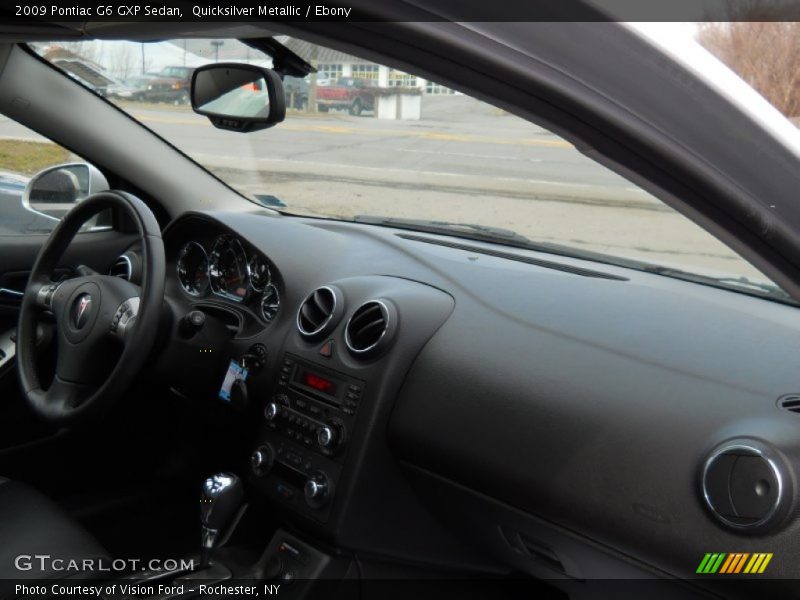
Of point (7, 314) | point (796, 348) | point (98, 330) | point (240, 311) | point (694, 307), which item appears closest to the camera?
point (796, 348)

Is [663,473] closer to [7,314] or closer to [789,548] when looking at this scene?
[789,548]

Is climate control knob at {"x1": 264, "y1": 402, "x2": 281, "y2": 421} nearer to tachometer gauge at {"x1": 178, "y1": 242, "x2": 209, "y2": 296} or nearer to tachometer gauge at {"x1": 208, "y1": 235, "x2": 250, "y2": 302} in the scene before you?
tachometer gauge at {"x1": 208, "y1": 235, "x2": 250, "y2": 302}

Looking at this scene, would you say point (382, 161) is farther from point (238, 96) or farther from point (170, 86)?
point (170, 86)

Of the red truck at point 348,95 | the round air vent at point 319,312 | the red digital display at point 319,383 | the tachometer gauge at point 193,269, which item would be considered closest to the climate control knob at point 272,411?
the red digital display at point 319,383

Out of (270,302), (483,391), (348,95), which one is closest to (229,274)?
(270,302)

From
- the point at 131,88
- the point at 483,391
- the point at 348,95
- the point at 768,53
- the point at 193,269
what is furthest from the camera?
the point at 193,269

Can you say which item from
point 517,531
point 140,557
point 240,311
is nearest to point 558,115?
point 517,531

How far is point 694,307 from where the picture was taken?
7.37 feet

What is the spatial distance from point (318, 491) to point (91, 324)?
33.8 inches

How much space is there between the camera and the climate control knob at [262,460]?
108 inches

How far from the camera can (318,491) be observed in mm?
2529

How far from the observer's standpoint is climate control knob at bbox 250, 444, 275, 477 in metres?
2.74

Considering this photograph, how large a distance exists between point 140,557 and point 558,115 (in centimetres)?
263

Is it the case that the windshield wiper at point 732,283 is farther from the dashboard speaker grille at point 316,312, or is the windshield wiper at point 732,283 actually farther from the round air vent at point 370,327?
the dashboard speaker grille at point 316,312
